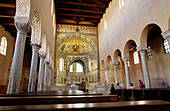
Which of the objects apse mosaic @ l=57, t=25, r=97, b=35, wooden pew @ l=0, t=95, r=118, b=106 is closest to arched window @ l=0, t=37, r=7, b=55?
apse mosaic @ l=57, t=25, r=97, b=35

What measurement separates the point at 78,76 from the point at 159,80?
16.0 meters

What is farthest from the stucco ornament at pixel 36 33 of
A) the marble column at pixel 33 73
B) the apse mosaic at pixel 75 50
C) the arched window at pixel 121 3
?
the apse mosaic at pixel 75 50

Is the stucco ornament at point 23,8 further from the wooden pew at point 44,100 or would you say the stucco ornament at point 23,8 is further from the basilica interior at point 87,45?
the wooden pew at point 44,100

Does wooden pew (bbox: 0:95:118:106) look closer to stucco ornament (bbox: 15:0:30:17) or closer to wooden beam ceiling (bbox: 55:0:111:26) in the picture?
stucco ornament (bbox: 15:0:30:17)

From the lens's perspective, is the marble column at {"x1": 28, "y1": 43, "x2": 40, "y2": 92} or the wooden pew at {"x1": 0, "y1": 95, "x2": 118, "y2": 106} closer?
the wooden pew at {"x1": 0, "y1": 95, "x2": 118, "y2": 106}

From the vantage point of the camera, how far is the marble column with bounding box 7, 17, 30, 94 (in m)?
4.63

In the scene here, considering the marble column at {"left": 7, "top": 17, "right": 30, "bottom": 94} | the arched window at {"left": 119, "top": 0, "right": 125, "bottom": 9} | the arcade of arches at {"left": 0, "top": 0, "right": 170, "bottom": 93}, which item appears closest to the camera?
the marble column at {"left": 7, "top": 17, "right": 30, "bottom": 94}

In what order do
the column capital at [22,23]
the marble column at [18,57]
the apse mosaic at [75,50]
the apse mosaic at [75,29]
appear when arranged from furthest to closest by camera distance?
the apse mosaic at [75,29] < the apse mosaic at [75,50] < the column capital at [22,23] < the marble column at [18,57]

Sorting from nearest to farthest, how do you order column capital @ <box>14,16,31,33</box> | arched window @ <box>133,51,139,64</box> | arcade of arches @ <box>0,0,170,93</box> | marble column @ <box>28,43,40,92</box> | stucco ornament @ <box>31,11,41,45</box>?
column capital @ <box>14,16,31,33</box> < arcade of arches @ <box>0,0,170,93</box> < marble column @ <box>28,43,40,92</box> < stucco ornament @ <box>31,11,41,45</box> < arched window @ <box>133,51,139,64</box>

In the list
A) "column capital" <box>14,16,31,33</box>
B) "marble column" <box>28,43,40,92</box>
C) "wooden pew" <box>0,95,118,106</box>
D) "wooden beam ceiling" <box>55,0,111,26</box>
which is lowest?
"wooden pew" <box>0,95,118,106</box>

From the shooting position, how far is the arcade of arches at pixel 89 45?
6.21 m

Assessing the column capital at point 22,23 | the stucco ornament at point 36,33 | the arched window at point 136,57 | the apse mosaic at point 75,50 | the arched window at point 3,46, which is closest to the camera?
the column capital at point 22,23

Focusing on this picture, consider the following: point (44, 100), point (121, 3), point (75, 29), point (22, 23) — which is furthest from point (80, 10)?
point (44, 100)

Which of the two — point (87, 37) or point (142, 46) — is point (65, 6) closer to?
point (87, 37)
